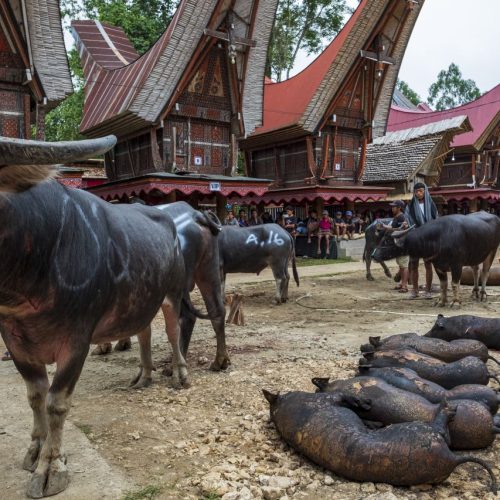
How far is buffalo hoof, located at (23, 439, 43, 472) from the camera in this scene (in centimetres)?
316

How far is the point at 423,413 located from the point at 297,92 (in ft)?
63.6

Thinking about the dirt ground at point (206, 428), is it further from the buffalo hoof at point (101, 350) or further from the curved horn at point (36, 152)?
the curved horn at point (36, 152)

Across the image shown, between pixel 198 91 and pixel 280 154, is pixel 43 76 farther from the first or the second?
pixel 280 154

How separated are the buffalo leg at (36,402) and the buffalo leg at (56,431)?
9.9 inches

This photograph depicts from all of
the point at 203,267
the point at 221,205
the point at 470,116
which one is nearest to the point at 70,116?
the point at 221,205

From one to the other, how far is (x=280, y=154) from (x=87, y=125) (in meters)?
7.81

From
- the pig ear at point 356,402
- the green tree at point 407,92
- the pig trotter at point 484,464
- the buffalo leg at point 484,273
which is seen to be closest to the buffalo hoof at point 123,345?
the pig ear at point 356,402

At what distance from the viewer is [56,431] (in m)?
2.94

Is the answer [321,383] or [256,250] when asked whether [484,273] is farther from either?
[321,383]

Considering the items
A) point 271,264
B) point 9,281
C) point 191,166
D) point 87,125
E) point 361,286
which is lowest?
point 361,286

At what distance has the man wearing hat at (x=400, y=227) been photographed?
10340 millimetres

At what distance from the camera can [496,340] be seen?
568 centimetres

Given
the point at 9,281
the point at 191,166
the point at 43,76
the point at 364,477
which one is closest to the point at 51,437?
the point at 9,281

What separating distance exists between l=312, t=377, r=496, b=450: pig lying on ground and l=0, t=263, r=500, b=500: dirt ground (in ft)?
0.56
